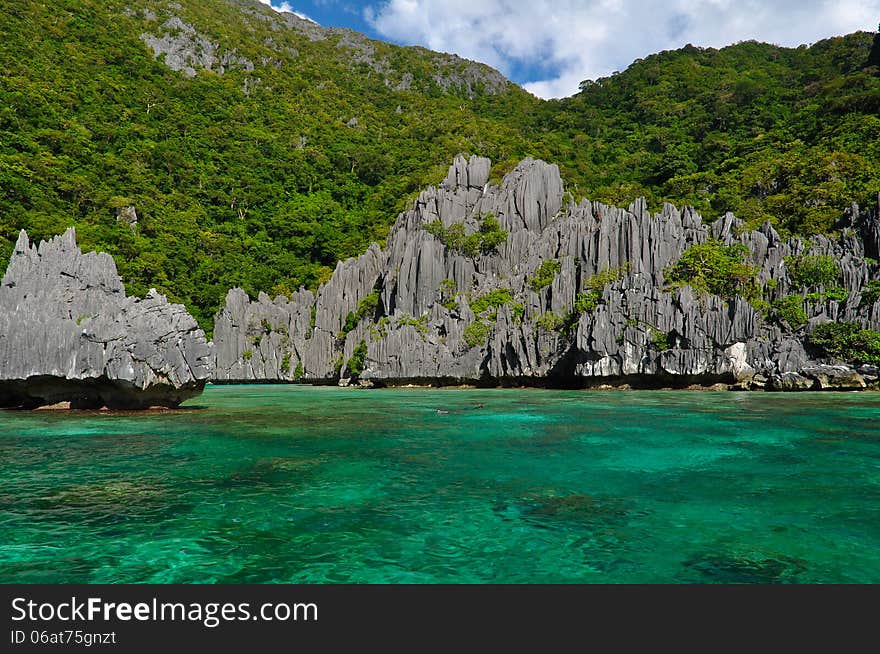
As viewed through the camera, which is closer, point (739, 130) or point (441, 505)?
point (441, 505)

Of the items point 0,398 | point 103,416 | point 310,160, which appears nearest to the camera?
A: point 103,416

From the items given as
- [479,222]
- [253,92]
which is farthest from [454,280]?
[253,92]

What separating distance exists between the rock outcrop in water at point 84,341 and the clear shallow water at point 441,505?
488 centimetres

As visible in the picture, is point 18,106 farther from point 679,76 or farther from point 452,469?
point 679,76

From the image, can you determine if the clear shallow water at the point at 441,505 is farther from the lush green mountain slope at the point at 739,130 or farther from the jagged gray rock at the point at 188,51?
the jagged gray rock at the point at 188,51

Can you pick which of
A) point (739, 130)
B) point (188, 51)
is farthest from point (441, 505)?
point (188, 51)

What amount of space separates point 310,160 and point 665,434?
309 ft

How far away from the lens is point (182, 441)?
1517 cm

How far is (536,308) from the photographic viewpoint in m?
50.3

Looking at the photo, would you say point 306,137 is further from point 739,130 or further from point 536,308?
point 739,130

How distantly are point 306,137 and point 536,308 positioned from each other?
74.1 m

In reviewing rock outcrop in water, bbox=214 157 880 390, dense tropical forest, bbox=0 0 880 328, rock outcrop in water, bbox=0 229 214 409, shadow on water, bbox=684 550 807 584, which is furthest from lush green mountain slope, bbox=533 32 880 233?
rock outcrop in water, bbox=0 229 214 409

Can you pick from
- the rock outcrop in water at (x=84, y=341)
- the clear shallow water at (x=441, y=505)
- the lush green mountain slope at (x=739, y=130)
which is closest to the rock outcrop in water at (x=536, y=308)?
the lush green mountain slope at (x=739, y=130)

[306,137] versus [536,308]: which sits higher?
[306,137]
